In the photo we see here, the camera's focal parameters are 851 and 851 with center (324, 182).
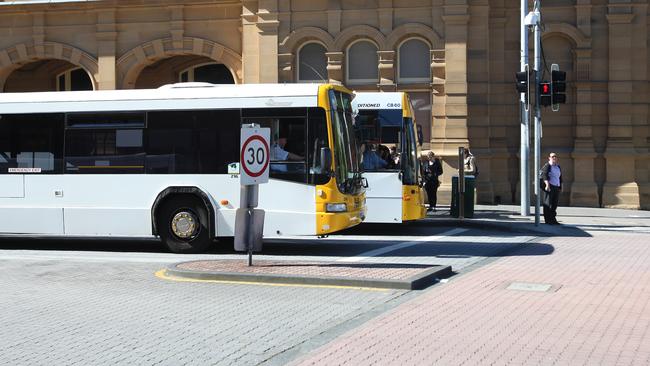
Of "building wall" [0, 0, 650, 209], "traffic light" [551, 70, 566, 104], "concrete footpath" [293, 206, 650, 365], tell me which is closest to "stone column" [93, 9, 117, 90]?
"building wall" [0, 0, 650, 209]

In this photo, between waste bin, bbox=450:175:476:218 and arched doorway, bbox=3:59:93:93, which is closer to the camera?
waste bin, bbox=450:175:476:218

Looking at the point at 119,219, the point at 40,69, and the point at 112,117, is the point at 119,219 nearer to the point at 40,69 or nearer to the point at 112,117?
the point at 112,117

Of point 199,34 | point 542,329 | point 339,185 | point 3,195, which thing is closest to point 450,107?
point 199,34

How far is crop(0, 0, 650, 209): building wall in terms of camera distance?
25906 mm

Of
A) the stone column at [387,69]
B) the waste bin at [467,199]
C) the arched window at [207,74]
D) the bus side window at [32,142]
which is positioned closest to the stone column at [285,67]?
the stone column at [387,69]

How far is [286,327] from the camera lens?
26.5ft

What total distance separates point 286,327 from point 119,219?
7.58 metres

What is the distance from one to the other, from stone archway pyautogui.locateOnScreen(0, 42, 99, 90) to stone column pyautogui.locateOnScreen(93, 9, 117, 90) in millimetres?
280

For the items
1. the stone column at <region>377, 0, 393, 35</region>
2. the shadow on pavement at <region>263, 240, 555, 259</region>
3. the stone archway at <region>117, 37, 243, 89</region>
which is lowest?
the shadow on pavement at <region>263, 240, 555, 259</region>

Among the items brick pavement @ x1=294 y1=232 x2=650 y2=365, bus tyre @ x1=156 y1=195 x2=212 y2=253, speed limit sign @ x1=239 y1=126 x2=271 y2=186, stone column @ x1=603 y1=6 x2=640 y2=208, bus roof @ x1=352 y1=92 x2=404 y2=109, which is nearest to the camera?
brick pavement @ x1=294 y1=232 x2=650 y2=365

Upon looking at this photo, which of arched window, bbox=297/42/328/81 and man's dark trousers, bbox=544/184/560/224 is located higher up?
arched window, bbox=297/42/328/81

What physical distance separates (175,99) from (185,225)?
220 cm

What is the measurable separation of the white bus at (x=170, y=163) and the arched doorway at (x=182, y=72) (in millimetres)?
15434

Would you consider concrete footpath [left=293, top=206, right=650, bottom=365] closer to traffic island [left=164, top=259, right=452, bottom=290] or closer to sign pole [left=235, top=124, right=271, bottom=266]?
traffic island [left=164, top=259, right=452, bottom=290]
